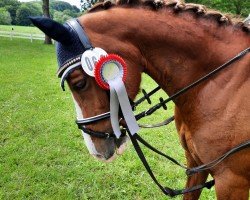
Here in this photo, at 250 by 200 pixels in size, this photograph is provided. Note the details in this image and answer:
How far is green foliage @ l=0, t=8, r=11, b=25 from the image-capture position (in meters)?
56.6

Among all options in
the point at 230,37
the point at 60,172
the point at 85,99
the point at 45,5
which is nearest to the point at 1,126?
the point at 60,172

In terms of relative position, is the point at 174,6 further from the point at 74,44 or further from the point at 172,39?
the point at 74,44

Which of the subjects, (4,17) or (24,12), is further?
(24,12)

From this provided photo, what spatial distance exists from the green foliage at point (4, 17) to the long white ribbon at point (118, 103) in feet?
193

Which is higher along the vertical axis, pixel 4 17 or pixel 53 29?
pixel 53 29

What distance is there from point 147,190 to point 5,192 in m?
1.84

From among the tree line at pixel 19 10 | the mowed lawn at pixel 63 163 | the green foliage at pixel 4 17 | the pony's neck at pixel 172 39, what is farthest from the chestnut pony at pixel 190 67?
the green foliage at pixel 4 17

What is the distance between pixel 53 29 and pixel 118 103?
612 millimetres

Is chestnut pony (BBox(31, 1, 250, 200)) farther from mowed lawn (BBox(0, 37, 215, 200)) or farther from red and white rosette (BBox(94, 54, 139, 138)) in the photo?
mowed lawn (BBox(0, 37, 215, 200))

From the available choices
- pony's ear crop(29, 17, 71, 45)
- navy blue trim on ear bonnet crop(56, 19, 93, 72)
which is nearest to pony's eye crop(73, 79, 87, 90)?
navy blue trim on ear bonnet crop(56, 19, 93, 72)

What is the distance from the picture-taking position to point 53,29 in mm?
1983

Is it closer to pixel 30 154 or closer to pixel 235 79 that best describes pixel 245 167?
pixel 235 79

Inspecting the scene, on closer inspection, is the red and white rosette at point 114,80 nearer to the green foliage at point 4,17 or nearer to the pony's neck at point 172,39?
the pony's neck at point 172,39

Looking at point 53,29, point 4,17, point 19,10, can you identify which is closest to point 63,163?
point 53,29
